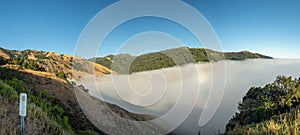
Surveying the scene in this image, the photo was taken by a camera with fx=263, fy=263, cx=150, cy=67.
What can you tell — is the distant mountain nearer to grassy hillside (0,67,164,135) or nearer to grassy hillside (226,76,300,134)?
grassy hillside (0,67,164,135)

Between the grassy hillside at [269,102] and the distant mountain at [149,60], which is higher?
the distant mountain at [149,60]

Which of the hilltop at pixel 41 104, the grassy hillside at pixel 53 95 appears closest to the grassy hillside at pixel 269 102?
the hilltop at pixel 41 104

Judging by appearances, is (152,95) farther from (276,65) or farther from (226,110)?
(276,65)

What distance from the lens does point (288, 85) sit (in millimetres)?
35281

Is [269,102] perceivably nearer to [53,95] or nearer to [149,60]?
[149,60]

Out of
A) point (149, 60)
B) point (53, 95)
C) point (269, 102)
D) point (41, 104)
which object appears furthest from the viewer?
point (149, 60)

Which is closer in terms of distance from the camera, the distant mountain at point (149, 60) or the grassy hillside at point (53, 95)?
the grassy hillside at point (53, 95)

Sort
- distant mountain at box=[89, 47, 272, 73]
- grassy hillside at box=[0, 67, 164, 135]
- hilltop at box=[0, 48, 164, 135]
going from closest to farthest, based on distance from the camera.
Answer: hilltop at box=[0, 48, 164, 135] < grassy hillside at box=[0, 67, 164, 135] < distant mountain at box=[89, 47, 272, 73]

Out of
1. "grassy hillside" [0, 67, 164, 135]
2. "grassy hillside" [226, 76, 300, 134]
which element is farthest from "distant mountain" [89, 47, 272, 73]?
"grassy hillside" [226, 76, 300, 134]

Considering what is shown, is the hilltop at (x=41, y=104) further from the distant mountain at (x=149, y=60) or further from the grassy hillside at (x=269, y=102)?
the grassy hillside at (x=269, y=102)

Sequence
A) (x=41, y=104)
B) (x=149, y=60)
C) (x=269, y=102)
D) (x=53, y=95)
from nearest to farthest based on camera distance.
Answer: (x=41, y=104)
(x=53, y=95)
(x=269, y=102)
(x=149, y=60)

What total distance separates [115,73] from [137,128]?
18.3 ft

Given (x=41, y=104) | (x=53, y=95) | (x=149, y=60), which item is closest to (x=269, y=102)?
(x=149, y=60)

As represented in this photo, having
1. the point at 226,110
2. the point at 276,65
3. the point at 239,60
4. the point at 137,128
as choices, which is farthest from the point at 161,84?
the point at 276,65
